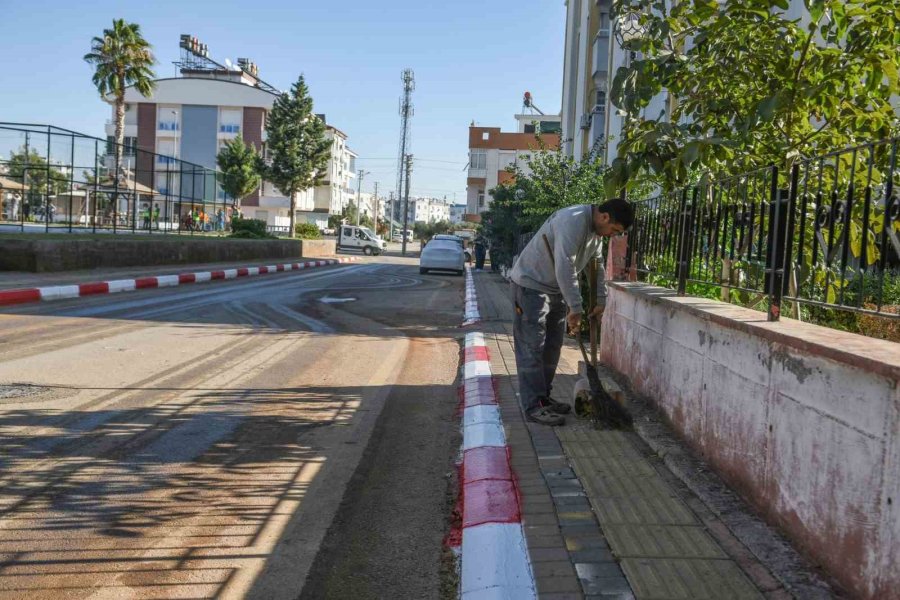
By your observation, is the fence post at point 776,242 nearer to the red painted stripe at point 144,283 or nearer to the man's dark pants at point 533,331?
the man's dark pants at point 533,331

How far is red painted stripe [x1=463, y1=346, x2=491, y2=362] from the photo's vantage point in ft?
31.3

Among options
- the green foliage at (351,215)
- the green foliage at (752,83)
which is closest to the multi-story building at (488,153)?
the green foliage at (351,215)

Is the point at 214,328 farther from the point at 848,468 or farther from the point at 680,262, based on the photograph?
the point at 848,468

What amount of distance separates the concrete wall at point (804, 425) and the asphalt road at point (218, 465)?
1569mm

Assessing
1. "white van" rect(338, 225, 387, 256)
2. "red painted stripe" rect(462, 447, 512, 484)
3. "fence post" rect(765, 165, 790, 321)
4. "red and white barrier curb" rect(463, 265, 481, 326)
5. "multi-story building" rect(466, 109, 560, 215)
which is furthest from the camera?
"multi-story building" rect(466, 109, 560, 215)

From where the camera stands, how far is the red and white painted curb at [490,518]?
330 cm

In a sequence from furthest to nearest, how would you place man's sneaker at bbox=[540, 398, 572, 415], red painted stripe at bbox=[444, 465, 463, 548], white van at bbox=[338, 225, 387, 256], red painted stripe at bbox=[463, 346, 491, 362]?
1. white van at bbox=[338, 225, 387, 256]
2. red painted stripe at bbox=[463, 346, 491, 362]
3. man's sneaker at bbox=[540, 398, 572, 415]
4. red painted stripe at bbox=[444, 465, 463, 548]

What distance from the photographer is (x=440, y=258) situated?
33.0 m

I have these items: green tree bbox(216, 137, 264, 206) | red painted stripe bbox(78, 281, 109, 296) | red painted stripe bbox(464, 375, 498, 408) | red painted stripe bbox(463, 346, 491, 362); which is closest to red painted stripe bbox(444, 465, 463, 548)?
red painted stripe bbox(464, 375, 498, 408)

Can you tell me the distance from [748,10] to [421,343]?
6.96 meters

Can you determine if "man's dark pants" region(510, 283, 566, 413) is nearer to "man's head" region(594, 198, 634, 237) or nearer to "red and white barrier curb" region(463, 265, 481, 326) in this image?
"man's head" region(594, 198, 634, 237)

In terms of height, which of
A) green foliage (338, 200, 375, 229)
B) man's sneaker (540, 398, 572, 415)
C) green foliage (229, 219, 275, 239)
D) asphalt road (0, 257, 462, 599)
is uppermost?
green foliage (338, 200, 375, 229)

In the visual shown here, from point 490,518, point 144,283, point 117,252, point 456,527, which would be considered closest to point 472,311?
point 144,283

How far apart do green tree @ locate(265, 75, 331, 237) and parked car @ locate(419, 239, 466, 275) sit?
31.6 m
